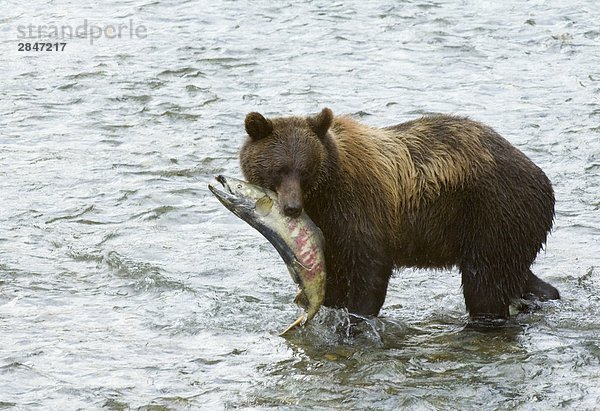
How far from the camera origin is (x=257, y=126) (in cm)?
724

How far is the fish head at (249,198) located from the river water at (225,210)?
0.92m

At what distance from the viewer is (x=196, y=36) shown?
15.5 meters

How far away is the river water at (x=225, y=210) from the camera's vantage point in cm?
704

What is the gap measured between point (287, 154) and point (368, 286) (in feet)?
3.32

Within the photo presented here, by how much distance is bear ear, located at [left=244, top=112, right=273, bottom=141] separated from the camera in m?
7.18

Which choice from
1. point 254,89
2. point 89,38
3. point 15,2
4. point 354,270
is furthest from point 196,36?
point 354,270

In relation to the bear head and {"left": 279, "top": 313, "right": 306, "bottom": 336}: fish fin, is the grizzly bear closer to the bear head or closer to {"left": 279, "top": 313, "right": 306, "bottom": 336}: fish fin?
the bear head

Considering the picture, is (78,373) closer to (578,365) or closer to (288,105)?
(578,365)
